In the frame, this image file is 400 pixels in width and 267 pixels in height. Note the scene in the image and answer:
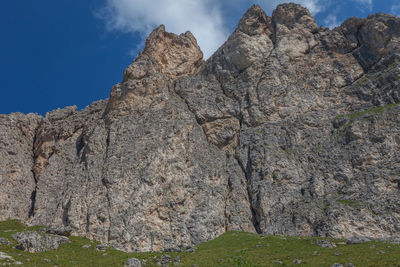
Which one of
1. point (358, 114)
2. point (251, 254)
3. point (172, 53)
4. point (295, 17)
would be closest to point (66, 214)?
point (251, 254)

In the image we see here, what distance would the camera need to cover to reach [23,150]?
91000 mm

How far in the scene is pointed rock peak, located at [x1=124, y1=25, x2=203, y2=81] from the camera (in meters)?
102

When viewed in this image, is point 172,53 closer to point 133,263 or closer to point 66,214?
point 66,214

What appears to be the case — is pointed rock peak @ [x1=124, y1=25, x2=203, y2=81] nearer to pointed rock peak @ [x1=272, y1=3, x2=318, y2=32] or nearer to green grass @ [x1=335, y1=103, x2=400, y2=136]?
pointed rock peak @ [x1=272, y1=3, x2=318, y2=32]

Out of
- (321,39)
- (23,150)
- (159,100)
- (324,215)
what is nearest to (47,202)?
Answer: (23,150)

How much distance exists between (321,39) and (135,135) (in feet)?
207

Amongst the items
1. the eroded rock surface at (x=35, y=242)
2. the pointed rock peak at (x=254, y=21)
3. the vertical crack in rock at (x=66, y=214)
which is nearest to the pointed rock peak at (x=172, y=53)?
the pointed rock peak at (x=254, y=21)

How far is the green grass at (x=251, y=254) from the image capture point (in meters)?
38.8

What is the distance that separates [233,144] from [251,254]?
1622 inches

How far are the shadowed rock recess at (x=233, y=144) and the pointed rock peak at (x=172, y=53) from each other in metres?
0.49

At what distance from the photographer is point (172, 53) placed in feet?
355

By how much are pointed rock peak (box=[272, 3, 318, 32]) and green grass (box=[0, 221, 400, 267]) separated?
7210 centimetres

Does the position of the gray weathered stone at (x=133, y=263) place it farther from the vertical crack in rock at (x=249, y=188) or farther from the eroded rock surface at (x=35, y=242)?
the vertical crack in rock at (x=249, y=188)

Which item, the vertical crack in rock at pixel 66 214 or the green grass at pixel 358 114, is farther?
the green grass at pixel 358 114
